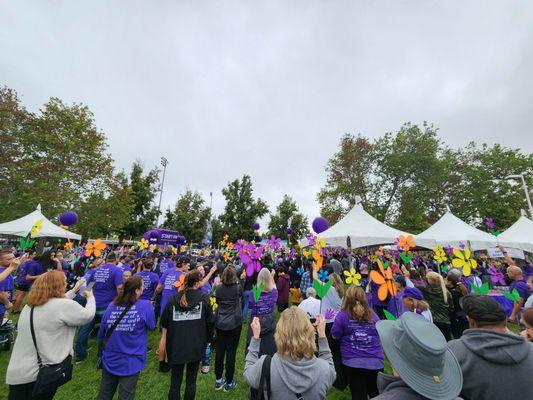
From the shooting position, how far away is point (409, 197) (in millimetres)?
19656

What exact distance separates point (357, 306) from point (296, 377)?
1.38m

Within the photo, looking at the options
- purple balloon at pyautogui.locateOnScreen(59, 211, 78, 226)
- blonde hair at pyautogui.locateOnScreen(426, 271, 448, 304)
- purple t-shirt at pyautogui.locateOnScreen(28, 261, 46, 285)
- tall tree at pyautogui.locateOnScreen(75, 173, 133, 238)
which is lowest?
blonde hair at pyautogui.locateOnScreen(426, 271, 448, 304)

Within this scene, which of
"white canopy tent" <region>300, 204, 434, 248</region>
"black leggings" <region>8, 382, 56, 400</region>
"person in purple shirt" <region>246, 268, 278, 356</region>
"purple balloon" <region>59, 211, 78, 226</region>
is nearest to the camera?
"black leggings" <region>8, 382, 56, 400</region>

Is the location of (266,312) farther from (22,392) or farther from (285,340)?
(22,392)

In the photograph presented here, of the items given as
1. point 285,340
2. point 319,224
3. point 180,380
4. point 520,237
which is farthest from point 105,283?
point 520,237

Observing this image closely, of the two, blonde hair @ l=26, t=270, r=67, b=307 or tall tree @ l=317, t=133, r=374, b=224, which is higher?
tall tree @ l=317, t=133, r=374, b=224

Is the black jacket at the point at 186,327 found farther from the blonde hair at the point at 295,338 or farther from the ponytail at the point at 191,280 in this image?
the blonde hair at the point at 295,338

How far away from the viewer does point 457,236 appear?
854 cm

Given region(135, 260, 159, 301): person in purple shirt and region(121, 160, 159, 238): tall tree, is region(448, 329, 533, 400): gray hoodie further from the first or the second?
region(121, 160, 159, 238): tall tree

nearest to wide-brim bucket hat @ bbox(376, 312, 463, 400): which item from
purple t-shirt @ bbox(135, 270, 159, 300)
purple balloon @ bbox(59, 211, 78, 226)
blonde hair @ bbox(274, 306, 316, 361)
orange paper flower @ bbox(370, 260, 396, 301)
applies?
blonde hair @ bbox(274, 306, 316, 361)

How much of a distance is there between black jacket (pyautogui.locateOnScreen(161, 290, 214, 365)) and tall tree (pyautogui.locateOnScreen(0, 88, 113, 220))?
14727 millimetres

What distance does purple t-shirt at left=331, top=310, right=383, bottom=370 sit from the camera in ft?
8.03

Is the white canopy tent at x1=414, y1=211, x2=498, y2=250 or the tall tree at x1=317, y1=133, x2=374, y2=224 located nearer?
the white canopy tent at x1=414, y1=211, x2=498, y2=250

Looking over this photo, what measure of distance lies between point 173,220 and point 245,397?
84.2ft
